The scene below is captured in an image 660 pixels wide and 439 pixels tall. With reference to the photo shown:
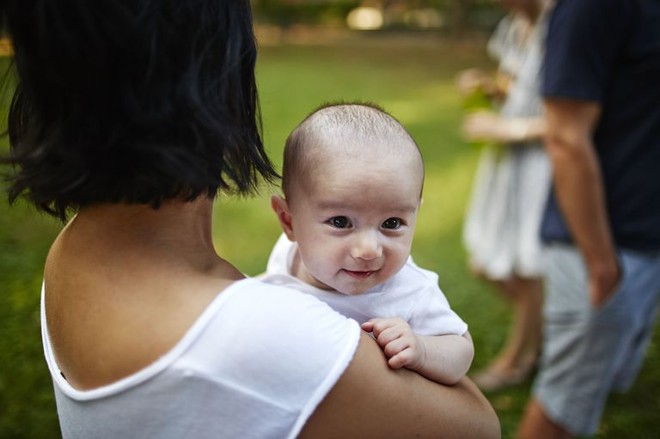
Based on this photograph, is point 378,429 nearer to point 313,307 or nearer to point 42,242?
point 313,307

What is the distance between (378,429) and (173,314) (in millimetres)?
385

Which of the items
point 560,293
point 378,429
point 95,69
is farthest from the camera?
point 560,293

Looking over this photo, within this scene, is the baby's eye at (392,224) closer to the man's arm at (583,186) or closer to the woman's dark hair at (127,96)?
the woman's dark hair at (127,96)

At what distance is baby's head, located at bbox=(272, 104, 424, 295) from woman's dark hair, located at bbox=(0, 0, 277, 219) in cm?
25

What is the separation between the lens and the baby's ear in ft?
5.18

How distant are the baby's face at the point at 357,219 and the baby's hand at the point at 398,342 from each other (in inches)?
5.2

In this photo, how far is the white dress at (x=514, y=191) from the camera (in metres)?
3.72

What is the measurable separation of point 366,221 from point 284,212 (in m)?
0.22

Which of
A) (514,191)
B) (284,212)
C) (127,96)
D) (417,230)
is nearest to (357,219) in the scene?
(284,212)

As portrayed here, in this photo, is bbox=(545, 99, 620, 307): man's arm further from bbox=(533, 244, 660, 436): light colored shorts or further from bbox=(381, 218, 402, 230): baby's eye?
bbox=(381, 218, 402, 230): baby's eye

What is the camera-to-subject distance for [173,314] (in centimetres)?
114

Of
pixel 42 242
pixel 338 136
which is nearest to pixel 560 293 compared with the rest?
pixel 338 136

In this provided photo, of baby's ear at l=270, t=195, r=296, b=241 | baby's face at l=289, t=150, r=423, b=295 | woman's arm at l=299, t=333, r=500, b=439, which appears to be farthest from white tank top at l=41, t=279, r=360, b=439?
baby's ear at l=270, t=195, r=296, b=241

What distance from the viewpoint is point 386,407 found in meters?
1.24
